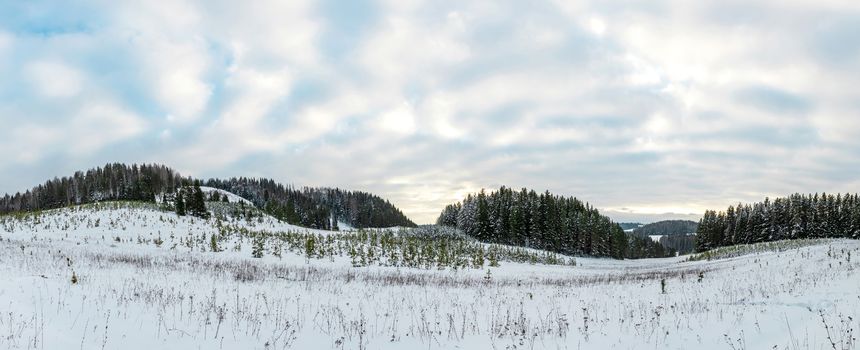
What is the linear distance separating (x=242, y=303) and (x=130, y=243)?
23880 mm

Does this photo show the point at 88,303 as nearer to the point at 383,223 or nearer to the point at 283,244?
the point at 283,244

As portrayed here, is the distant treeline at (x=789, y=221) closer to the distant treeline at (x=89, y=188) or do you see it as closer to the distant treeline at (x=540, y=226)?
the distant treeline at (x=540, y=226)

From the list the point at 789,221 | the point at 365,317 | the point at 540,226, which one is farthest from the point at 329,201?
the point at 365,317

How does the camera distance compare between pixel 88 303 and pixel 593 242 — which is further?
pixel 593 242

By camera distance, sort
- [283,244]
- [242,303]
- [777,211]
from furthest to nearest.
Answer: [777,211] < [283,244] < [242,303]

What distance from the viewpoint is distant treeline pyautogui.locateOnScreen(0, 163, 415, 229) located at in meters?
88.3

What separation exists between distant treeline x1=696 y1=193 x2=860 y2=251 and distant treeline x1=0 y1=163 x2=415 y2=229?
86648 millimetres

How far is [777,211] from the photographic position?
80.9 metres

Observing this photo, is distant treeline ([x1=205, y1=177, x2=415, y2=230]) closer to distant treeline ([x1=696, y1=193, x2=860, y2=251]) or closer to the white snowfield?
distant treeline ([x1=696, y1=193, x2=860, y2=251])

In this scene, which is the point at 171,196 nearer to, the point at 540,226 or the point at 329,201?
the point at 540,226

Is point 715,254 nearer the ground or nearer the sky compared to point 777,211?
nearer the ground

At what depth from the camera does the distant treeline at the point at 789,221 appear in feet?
244

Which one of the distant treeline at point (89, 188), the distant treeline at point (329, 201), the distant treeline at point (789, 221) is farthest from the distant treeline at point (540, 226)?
the distant treeline at point (89, 188)

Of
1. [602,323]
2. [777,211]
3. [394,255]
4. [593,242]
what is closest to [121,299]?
[602,323]
